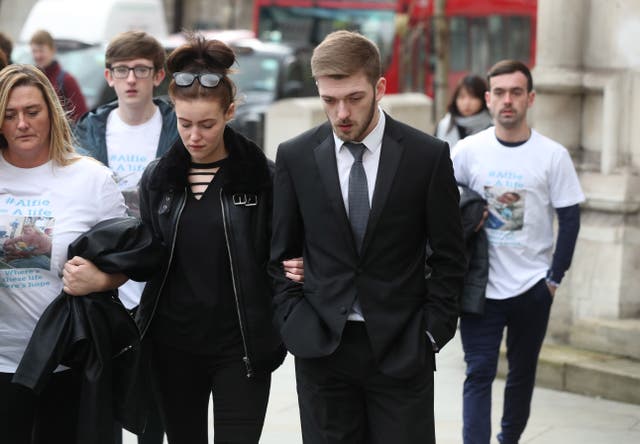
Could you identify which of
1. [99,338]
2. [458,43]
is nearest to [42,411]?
[99,338]

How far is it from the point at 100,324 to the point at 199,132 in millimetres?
754

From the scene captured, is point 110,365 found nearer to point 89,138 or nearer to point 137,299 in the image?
point 137,299

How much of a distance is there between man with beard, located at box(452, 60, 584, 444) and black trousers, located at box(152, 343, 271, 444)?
1546mm

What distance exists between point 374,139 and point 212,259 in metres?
0.76

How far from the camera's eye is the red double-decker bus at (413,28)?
84.6ft

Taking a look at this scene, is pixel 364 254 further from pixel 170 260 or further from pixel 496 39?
pixel 496 39

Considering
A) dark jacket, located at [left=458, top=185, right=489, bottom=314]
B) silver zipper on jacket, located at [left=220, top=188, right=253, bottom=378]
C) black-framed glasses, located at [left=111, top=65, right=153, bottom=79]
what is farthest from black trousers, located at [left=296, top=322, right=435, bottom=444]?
black-framed glasses, located at [left=111, top=65, right=153, bottom=79]

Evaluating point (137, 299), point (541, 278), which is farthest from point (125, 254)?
point (541, 278)

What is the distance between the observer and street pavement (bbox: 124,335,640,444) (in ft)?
22.0

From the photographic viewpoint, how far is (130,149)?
5.91 meters

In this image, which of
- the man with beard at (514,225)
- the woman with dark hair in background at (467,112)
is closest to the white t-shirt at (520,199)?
the man with beard at (514,225)

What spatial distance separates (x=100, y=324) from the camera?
438 cm

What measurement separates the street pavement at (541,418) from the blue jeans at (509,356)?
589 mm

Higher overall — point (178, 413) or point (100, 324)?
point (100, 324)
